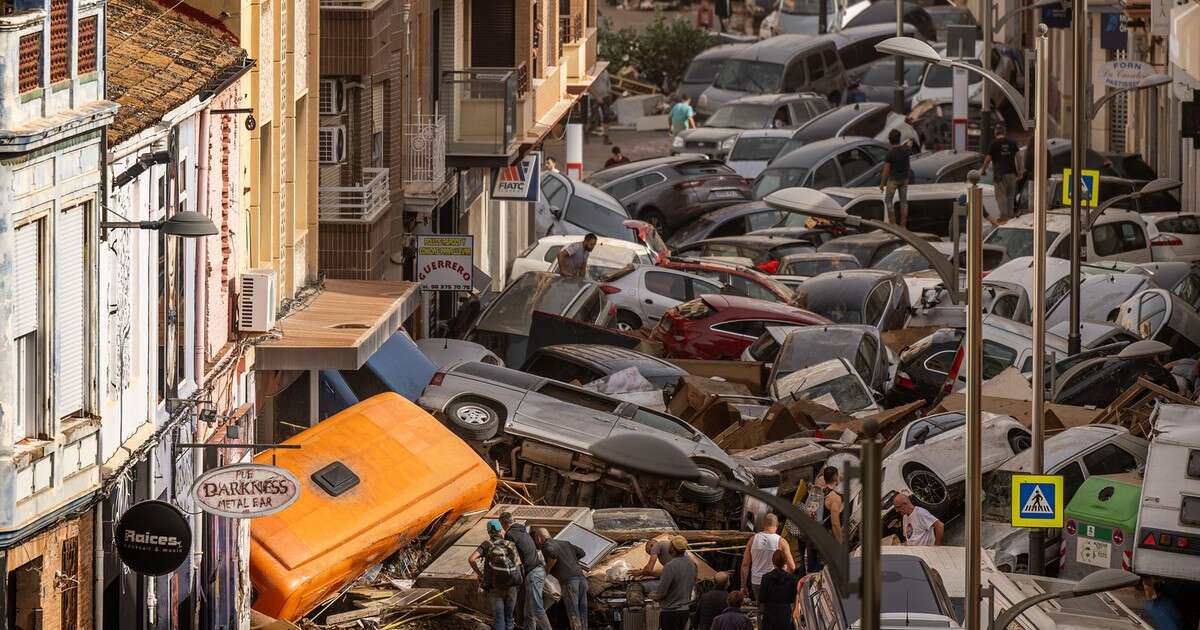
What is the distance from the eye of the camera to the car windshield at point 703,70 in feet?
207

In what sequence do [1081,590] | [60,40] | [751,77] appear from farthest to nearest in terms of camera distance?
[751,77] < [1081,590] < [60,40]

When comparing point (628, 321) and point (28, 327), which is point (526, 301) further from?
point (28, 327)

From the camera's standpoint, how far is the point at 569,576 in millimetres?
20719

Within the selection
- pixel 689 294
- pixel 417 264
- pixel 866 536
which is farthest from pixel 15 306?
pixel 689 294

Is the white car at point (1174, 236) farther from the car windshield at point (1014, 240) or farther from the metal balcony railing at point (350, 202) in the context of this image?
the metal balcony railing at point (350, 202)

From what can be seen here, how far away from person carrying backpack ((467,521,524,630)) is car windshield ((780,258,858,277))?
17721 mm

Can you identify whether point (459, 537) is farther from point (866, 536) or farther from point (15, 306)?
point (866, 536)

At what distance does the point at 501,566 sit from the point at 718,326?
483 inches

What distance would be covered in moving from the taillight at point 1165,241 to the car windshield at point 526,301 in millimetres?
9762

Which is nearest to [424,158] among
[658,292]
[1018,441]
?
[658,292]

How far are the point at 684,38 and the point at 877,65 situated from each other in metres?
7.61

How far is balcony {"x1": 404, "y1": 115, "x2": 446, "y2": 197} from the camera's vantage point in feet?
101

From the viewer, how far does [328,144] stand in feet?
88.6

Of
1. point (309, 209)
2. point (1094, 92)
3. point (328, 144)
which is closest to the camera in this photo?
point (309, 209)
